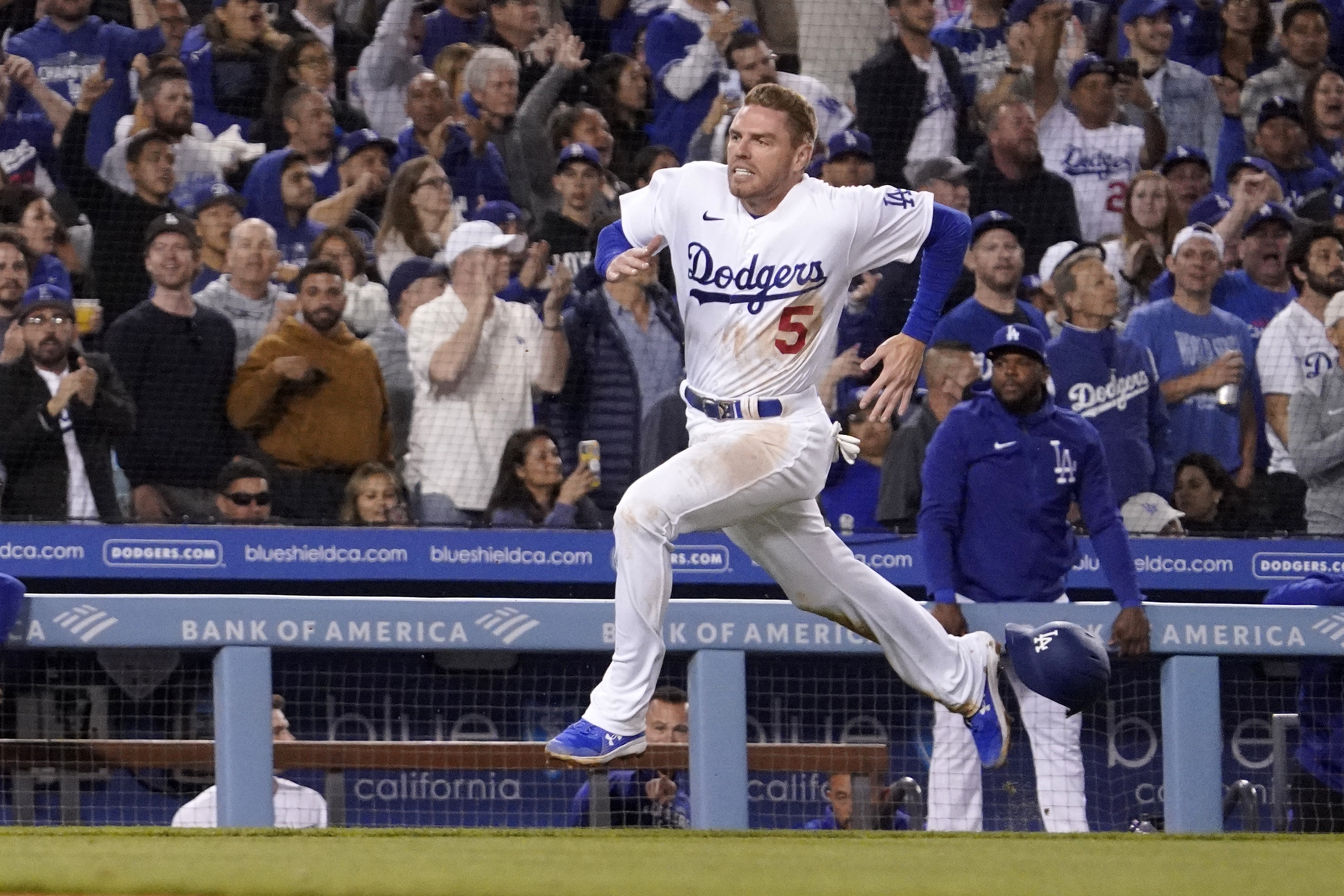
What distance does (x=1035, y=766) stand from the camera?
5.98 metres

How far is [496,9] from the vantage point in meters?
8.84

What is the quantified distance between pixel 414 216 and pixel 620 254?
12.3 feet

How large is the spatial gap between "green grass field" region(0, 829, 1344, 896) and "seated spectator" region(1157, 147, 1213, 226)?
5.44m

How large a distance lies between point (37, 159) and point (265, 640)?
11.9 feet

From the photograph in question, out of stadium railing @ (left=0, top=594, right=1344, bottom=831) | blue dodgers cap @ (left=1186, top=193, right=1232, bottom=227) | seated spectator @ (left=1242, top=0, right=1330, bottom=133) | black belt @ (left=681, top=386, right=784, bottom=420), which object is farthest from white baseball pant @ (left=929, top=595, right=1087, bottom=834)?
seated spectator @ (left=1242, top=0, right=1330, bottom=133)

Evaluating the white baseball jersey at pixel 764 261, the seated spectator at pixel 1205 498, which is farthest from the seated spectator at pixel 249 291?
the seated spectator at pixel 1205 498

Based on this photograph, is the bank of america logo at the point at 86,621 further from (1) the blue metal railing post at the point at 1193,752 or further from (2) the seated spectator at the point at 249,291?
(1) the blue metal railing post at the point at 1193,752

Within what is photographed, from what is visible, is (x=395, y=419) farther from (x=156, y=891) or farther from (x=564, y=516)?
(x=156, y=891)

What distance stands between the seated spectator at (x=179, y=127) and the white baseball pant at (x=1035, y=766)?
3821 mm

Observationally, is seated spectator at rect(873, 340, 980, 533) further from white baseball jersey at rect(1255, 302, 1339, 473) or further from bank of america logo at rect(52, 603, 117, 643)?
bank of america logo at rect(52, 603, 117, 643)

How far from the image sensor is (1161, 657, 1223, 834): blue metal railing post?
5.32 m

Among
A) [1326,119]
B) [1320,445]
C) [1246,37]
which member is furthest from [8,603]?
[1246,37]

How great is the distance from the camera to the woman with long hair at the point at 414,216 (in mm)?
7898

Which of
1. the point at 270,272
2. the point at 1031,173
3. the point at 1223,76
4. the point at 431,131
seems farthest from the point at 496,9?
the point at 1223,76
